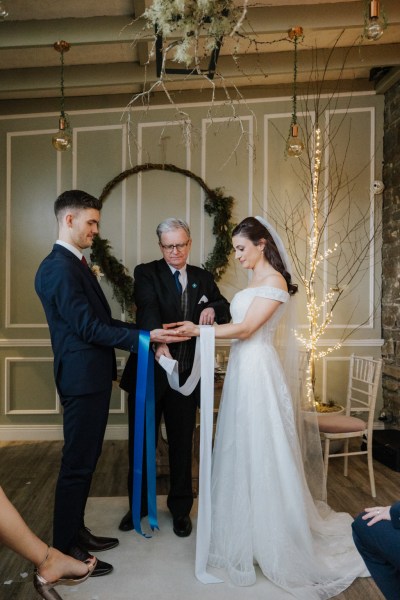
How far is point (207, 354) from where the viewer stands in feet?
8.41

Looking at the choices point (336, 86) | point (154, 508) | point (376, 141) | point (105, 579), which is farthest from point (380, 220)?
point (105, 579)

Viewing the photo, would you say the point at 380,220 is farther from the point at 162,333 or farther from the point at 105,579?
the point at 105,579

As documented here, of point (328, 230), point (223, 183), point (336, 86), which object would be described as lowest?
point (328, 230)

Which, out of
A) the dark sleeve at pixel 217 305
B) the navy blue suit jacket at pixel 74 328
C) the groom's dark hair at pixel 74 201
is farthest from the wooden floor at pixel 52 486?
the groom's dark hair at pixel 74 201

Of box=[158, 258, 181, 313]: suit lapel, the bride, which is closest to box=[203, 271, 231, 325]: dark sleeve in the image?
box=[158, 258, 181, 313]: suit lapel

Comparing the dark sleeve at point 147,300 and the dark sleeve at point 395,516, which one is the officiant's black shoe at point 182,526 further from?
the dark sleeve at point 395,516

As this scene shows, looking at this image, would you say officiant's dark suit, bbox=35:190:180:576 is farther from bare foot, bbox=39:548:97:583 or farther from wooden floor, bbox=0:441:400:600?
bare foot, bbox=39:548:97:583

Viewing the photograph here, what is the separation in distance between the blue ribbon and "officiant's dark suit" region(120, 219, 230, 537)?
118mm

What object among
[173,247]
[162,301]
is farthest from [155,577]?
[173,247]

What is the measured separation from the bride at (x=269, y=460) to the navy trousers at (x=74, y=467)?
618 mm

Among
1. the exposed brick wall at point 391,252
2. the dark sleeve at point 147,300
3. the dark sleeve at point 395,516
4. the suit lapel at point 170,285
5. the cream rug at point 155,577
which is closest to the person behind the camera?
the dark sleeve at point 395,516

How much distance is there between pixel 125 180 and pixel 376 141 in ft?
8.01

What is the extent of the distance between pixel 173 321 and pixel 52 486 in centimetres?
169

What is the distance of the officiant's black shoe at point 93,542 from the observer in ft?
9.03
